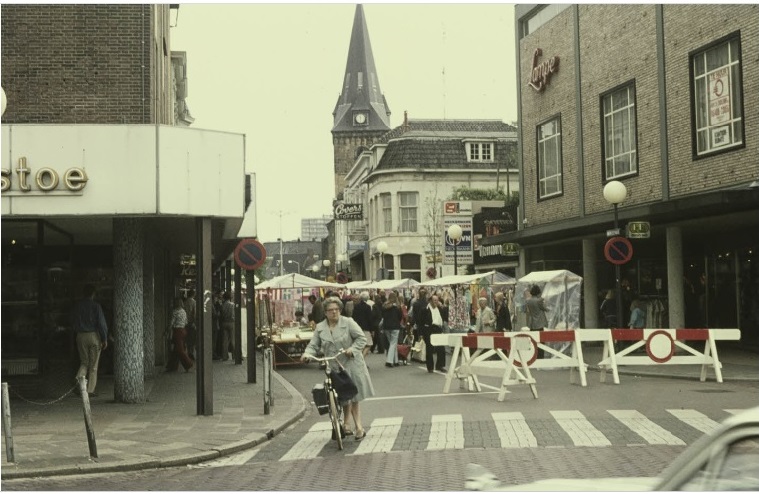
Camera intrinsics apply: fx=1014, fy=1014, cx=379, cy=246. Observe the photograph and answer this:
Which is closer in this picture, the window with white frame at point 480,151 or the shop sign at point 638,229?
the shop sign at point 638,229

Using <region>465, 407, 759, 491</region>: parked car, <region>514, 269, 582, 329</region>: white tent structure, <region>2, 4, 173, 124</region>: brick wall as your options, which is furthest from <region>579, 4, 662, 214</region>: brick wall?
<region>465, 407, 759, 491</region>: parked car

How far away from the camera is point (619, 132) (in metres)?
28.2

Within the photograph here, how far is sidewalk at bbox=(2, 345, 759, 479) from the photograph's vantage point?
10.8 metres

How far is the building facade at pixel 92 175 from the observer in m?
14.6

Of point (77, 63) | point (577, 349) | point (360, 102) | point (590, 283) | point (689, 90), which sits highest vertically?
point (360, 102)

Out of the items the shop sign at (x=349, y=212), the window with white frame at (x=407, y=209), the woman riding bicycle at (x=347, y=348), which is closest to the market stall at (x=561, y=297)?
the woman riding bicycle at (x=347, y=348)

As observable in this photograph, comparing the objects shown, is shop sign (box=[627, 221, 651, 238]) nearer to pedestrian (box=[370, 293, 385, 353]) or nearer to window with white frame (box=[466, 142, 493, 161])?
pedestrian (box=[370, 293, 385, 353])

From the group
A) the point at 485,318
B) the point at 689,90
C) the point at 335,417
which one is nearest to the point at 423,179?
the point at 689,90

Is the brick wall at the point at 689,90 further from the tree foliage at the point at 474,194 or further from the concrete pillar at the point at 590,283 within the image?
the tree foliage at the point at 474,194

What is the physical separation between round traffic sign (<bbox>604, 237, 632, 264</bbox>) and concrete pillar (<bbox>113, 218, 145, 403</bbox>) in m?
10.3

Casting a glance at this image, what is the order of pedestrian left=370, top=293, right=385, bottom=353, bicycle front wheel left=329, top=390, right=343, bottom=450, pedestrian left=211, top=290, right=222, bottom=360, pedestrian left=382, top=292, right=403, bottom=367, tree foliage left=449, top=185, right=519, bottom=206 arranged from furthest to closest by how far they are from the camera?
tree foliage left=449, top=185, right=519, bottom=206, pedestrian left=370, top=293, right=385, bottom=353, pedestrian left=211, top=290, right=222, bottom=360, pedestrian left=382, top=292, right=403, bottom=367, bicycle front wheel left=329, top=390, right=343, bottom=450

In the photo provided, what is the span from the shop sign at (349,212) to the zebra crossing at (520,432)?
177 feet

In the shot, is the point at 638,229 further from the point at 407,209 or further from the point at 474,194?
the point at 407,209

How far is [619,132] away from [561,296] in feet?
19.5
